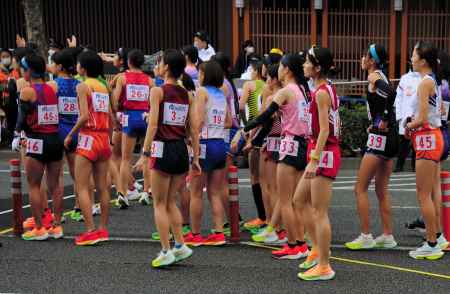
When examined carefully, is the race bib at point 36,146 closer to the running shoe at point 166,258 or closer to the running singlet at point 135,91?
Answer: the running shoe at point 166,258

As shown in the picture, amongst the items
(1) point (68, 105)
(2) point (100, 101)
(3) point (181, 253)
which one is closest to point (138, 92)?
(1) point (68, 105)

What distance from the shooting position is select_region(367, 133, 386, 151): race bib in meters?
9.45

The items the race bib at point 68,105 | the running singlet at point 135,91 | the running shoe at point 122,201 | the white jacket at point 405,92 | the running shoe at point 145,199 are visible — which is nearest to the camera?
the race bib at point 68,105

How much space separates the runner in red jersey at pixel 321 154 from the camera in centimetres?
820

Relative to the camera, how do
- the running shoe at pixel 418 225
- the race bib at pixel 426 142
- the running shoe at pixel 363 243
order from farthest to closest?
the running shoe at pixel 418 225, the running shoe at pixel 363 243, the race bib at pixel 426 142

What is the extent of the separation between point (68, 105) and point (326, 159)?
10.8ft

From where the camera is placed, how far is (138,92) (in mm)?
12117

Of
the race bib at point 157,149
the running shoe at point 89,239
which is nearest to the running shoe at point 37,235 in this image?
the running shoe at point 89,239

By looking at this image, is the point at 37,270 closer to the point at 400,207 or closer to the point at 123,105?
the point at 123,105

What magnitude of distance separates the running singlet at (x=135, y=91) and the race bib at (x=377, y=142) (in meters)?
3.58

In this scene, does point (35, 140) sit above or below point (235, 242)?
above

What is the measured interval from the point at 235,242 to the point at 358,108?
30.8 ft

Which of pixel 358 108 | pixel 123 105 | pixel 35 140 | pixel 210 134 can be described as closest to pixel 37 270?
pixel 35 140

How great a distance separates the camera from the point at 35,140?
995 cm
